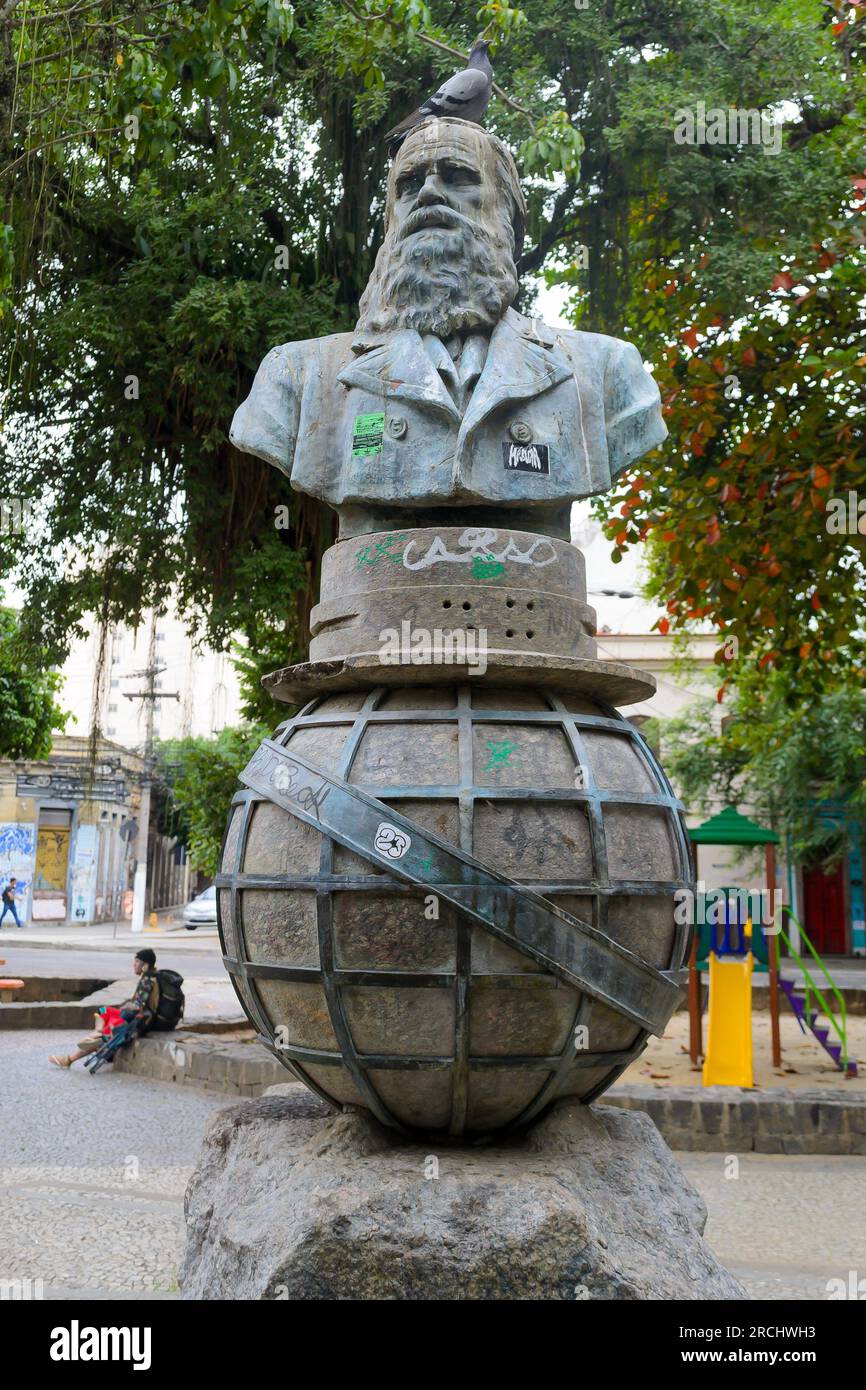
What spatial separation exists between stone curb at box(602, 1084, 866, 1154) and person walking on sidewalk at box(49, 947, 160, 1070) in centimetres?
399

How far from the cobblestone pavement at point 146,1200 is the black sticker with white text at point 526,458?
10.1 feet

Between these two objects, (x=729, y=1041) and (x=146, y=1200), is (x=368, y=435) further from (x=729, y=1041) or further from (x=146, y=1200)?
(x=729, y=1041)

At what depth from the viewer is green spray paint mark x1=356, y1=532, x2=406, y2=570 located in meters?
3.62

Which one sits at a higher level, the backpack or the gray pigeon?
the gray pigeon

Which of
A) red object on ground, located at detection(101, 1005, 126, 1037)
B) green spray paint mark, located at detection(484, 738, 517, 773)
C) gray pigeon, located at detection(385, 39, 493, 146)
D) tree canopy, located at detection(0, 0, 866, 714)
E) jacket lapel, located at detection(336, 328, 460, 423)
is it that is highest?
tree canopy, located at detection(0, 0, 866, 714)

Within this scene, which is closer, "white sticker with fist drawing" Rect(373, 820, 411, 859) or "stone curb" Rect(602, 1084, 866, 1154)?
"white sticker with fist drawing" Rect(373, 820, 411, 859)

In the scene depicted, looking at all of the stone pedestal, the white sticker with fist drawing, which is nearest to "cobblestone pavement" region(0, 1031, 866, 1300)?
the stone pedestal

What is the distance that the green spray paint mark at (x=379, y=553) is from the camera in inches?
142

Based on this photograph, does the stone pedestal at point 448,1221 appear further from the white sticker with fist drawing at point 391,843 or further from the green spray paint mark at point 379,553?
the green spray paint mark at point 379,553

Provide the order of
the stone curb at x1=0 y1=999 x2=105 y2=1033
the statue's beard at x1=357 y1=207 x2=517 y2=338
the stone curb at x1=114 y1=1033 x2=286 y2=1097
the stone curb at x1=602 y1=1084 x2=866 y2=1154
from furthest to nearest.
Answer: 1. the stone curb at x1=0 y1=999 x2=105 y2=1033
2. the stone curb at x1=114 y1=1033 x2=286 y2=1097
3. the stone curb at x1=602 y1=1084 x2=866 y2=1154
4. the statue's beard at x1=357 y1=207 x2=517 y2=338

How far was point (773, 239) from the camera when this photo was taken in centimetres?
877

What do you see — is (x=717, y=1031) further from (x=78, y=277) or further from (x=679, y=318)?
(x=78, y=277)

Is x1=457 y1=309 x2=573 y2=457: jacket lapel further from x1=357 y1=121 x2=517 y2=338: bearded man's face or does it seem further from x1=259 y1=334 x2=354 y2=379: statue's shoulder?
x1=259 y1=334 x2=354 y2=379: statue's shoulder

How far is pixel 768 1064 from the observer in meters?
9.84
